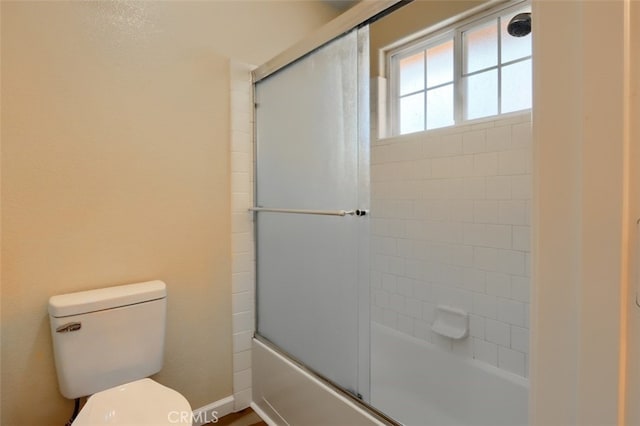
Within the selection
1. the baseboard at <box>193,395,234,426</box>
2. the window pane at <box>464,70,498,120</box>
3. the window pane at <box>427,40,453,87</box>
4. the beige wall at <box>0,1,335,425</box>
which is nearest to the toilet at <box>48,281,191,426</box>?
the beige wall at <box>0,1,335,425</box>

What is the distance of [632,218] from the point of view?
1.08 feet

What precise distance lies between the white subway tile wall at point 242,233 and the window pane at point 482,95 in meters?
1.24

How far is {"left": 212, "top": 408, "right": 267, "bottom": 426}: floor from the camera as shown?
1.91 metres

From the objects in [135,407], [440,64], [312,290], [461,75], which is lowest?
[135,407]

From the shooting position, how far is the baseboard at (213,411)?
1876mm

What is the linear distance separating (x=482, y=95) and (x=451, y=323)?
49.6 inches

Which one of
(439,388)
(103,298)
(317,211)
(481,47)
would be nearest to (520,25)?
(481,47)

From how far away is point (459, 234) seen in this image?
1933 mm

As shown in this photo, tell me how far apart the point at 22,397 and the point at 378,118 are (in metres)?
2.29

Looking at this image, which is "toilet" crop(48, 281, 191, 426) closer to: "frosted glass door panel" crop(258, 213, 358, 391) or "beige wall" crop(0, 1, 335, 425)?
"beige wall" crop(0, 1, 335, 425)

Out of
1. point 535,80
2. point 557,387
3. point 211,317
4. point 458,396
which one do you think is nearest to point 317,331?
point 211,317

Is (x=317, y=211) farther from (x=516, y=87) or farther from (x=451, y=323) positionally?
(x=516, y=87)

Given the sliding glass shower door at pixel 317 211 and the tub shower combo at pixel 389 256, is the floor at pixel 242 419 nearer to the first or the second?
the tub shower combo at pixel 389 256

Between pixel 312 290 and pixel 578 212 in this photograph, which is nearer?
pixel 578 212
